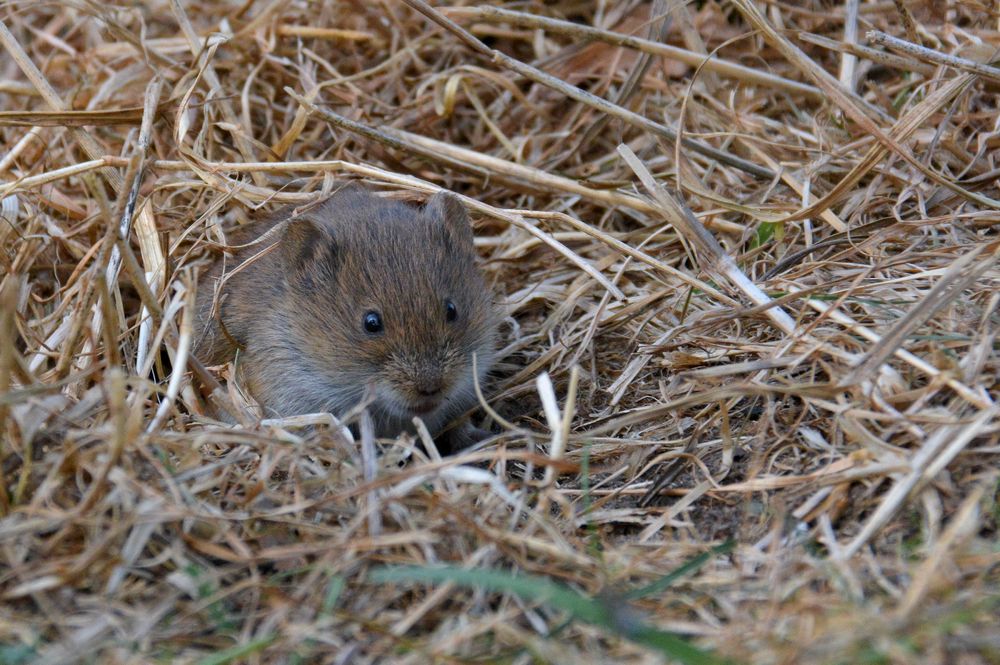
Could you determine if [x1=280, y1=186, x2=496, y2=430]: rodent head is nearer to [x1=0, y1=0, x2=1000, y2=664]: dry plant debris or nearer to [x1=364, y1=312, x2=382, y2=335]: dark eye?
[x1=364, y1=312, x2=382, y2=335]: dark eye

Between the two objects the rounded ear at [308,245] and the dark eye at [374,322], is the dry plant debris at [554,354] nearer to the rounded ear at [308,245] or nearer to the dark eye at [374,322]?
the rounded ear at [308,245]

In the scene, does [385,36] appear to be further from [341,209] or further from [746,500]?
[746,500]

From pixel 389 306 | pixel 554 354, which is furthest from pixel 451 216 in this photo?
pixel 554 354

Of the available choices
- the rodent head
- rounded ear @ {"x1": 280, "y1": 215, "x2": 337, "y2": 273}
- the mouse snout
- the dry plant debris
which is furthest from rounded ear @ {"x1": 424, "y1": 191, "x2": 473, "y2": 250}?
the mouse snout

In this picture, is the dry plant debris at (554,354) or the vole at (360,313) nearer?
the dry plant debris at (554,354)

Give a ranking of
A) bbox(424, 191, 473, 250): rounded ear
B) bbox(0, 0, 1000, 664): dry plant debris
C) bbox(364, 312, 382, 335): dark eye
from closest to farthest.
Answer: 1. bbox(0, 0, 1000, 664): dry plant debris
2. bbox(364, 312, 382, 335): dark eye
3. bbox(424, 191, 473, 250): rounded ear

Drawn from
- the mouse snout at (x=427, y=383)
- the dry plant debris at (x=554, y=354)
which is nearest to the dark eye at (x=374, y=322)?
the mouse snout at (x=427, y=383)

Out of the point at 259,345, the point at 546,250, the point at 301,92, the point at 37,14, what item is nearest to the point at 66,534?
the point at 259,345

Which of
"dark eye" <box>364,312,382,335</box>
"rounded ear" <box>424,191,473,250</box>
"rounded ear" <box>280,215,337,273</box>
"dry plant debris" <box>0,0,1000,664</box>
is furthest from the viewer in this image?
"rounded ear" <box>424,191,473,250</box>
